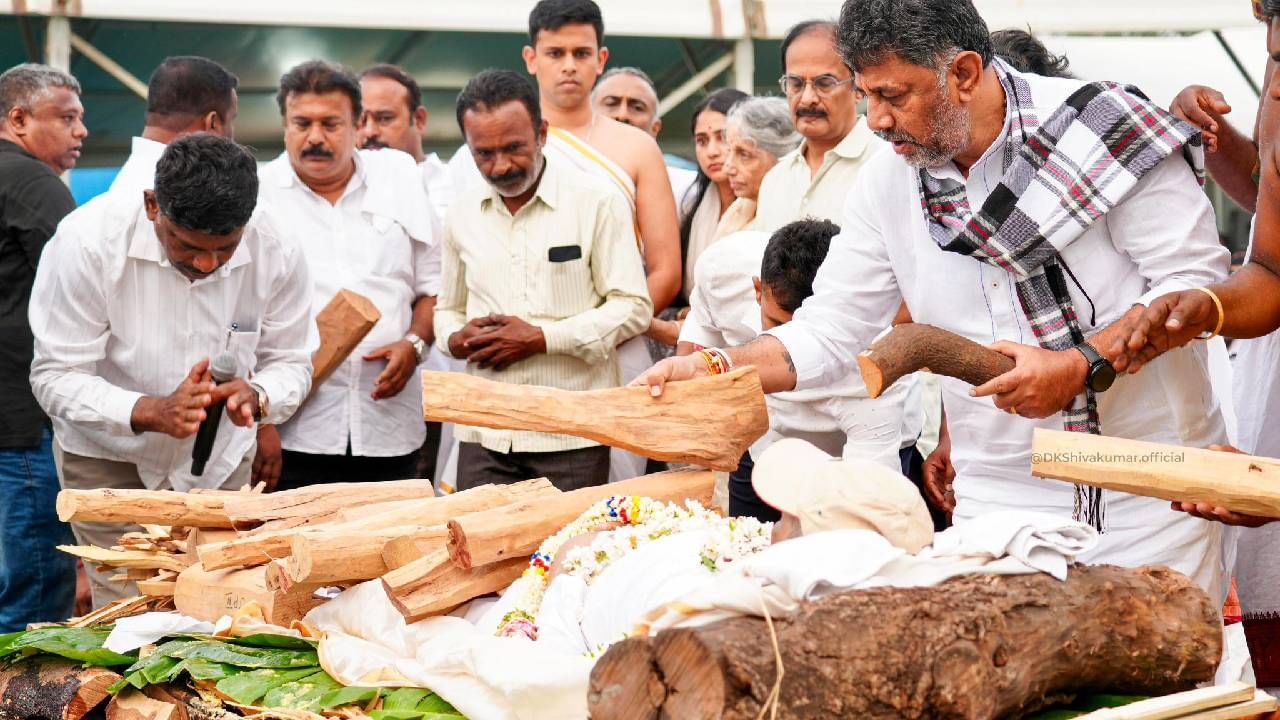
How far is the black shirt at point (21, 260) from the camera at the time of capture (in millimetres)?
5676

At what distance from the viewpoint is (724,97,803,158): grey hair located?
19.5ft

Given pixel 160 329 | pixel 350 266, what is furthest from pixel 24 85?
pixel 160 329

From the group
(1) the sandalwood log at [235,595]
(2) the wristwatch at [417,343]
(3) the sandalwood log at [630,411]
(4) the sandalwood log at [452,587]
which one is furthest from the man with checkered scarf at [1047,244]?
(2) the wristwatch at [417,343]

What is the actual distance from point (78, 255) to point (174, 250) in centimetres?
37

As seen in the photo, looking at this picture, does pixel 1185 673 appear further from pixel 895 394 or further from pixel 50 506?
pixel 50 506

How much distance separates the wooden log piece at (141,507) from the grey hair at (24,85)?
2.45m

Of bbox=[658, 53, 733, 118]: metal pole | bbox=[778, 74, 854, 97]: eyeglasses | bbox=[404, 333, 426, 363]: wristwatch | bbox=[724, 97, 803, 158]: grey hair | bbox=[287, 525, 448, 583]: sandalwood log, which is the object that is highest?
bbox=[658, 53, 733, 118]: metal pole

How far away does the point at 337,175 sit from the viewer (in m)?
6.11

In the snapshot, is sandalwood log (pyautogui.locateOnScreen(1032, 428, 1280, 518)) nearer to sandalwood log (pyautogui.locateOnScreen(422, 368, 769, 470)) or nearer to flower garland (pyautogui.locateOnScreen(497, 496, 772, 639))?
flower garland (pyautogui.locateOnScreen(497, 496, 772, 639))

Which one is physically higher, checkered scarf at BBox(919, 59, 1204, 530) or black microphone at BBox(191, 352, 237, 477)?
checkered scarf at BBox(919, 59, 1204, 530)

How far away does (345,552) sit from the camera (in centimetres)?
386

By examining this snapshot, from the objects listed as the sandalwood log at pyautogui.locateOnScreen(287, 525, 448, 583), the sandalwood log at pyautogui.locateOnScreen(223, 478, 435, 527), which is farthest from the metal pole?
the sandalwood log at pyautogui.locateOnScreen(287, 525, 448, 583)

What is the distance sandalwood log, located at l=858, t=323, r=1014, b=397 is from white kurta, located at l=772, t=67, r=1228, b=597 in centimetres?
29

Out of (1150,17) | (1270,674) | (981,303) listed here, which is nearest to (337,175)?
(981,303)
